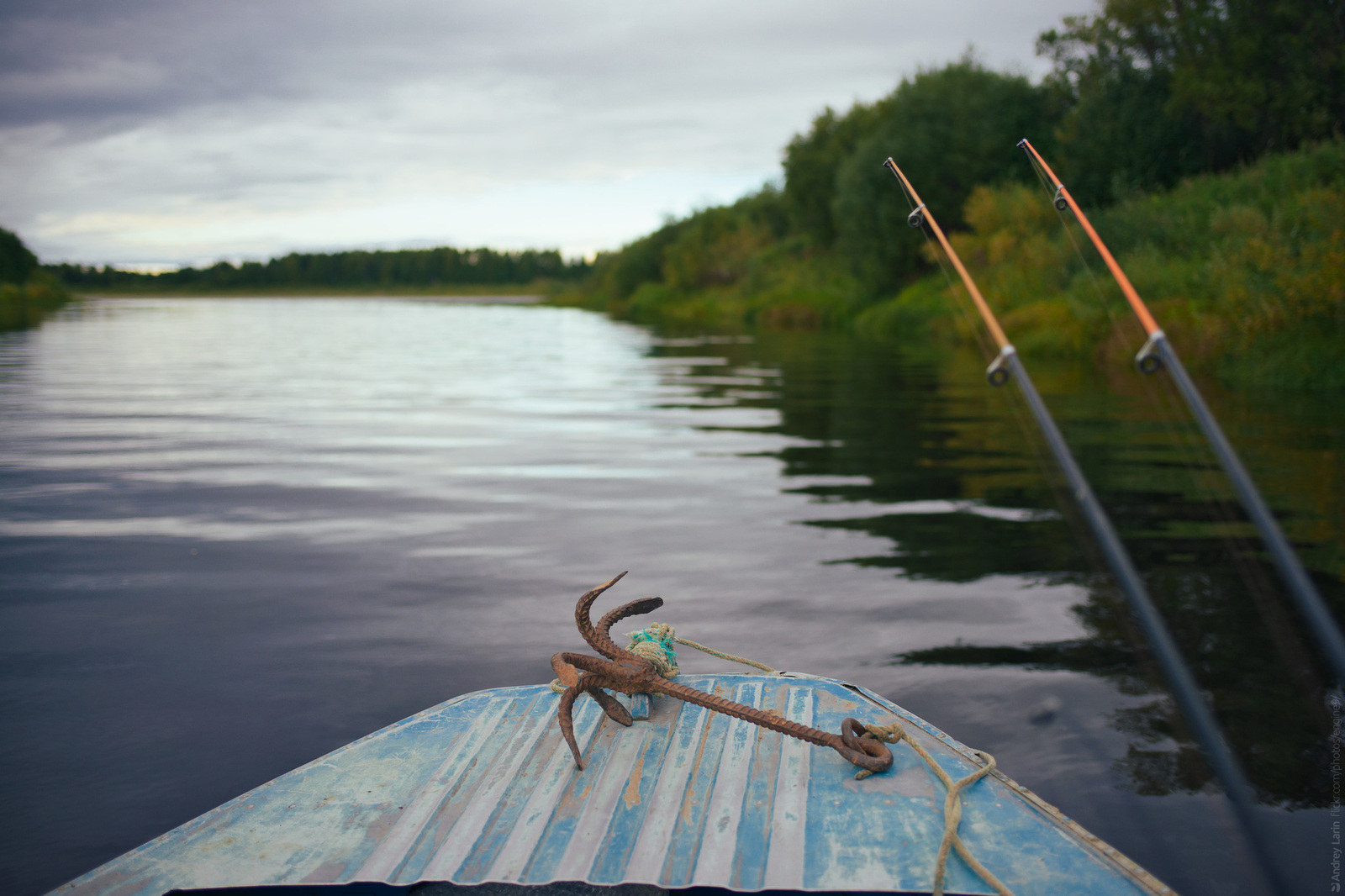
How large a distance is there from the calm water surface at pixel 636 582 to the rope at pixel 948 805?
2.87 ft

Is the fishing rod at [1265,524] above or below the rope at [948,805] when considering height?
above

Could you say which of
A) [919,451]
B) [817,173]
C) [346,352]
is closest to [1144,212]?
[919,451]

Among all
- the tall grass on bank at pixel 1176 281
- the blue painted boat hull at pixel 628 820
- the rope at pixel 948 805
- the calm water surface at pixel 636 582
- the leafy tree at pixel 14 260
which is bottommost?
the calm water surface at pixel 636 582

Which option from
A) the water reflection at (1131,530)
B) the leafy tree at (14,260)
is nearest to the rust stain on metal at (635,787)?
the water reflection at (1131,530)

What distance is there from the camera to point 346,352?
97.1 feet

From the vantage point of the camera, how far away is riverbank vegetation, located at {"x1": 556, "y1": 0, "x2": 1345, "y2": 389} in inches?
645

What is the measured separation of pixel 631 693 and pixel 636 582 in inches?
117

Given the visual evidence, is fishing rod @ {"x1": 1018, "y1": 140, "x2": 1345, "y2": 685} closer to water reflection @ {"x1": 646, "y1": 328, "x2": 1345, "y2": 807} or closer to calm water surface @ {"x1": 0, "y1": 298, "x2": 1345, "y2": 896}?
calm water surface @ {"x1": 0, "y1": 298, "x2": 1345, "y2": 896}

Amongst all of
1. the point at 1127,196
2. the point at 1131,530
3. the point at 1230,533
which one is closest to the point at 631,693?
the point at 1131,530

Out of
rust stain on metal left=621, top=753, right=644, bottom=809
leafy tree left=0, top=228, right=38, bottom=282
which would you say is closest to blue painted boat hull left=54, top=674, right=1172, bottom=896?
rust stain on metal left=621, top=753, right=644, bottom=809

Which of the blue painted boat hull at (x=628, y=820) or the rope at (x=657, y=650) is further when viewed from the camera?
the rope at (x=657, y=650)

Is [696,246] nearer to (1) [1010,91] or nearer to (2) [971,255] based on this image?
(1) [1010,91]

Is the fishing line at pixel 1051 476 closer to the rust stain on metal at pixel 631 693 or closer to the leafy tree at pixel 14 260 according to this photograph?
the rust stain on metal at pixel 631 693

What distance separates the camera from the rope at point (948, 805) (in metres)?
2.46
